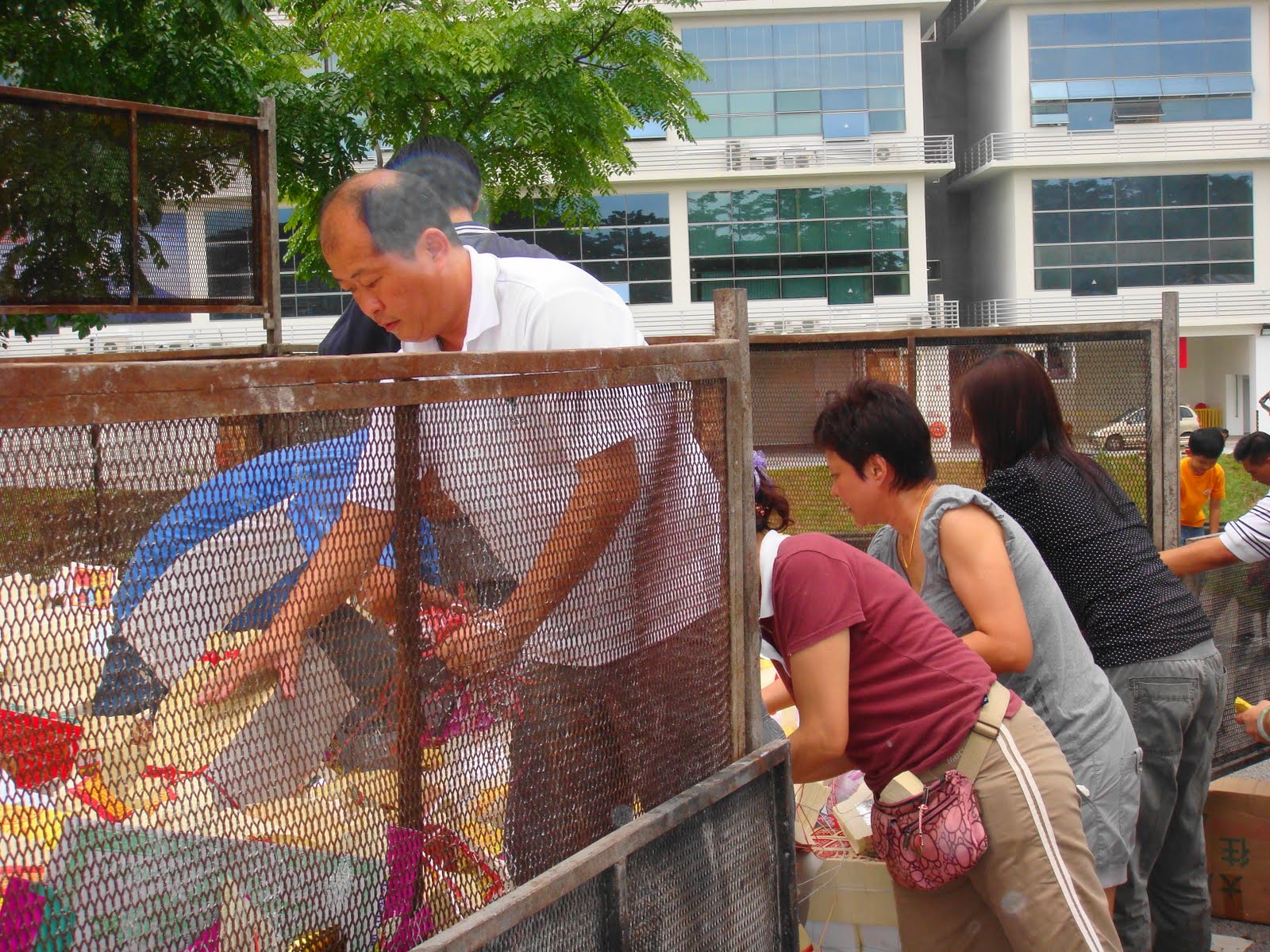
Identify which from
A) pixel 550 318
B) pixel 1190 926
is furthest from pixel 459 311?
pixel 1190 926

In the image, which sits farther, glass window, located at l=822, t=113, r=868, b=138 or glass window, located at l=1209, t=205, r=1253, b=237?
glass window, located at l=1209, t=205, r=1253, b=237

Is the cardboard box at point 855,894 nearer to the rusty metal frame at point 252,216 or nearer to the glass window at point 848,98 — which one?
the rusty metal frame at point 252,216

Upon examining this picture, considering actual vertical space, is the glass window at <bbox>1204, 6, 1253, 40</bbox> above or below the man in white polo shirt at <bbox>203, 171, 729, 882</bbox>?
above

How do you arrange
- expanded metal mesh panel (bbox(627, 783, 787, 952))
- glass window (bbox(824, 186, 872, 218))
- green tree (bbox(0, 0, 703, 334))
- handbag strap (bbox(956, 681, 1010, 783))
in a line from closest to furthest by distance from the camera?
expanded metal mesh panel (bbox(627, 783, 787, 952))
handbag strap (bbox(956, 681, 1010, 783))
green tree (bbox(0, 0, 703, 334))
glass window (bbox(824, 186, 872, 218))

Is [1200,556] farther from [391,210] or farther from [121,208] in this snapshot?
[121,208]

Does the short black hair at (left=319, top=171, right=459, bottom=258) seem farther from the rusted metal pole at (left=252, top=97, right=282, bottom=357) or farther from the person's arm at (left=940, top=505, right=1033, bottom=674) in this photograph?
the rusted metal pole at (left=252, top=97, right=282, bottom=357)

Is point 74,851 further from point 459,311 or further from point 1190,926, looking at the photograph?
point 1190,926

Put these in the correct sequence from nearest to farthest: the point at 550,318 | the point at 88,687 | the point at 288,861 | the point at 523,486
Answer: the point at 88,687
the point at 288,861
the point at 523,486
the point at 550,318

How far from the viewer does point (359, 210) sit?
225cm

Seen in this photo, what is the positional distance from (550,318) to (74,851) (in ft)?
3.99

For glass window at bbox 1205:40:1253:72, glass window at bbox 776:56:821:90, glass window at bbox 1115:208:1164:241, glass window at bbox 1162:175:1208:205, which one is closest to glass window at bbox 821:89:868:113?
glass window at bbox 776:56:821:90

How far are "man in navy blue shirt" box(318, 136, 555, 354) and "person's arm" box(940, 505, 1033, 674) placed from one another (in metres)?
1.15

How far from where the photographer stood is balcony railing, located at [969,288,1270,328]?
120 feet

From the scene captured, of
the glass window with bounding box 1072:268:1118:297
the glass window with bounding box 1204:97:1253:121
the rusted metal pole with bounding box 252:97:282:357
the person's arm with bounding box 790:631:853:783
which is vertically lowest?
the person's arm with bounding box 790:631:853:783
